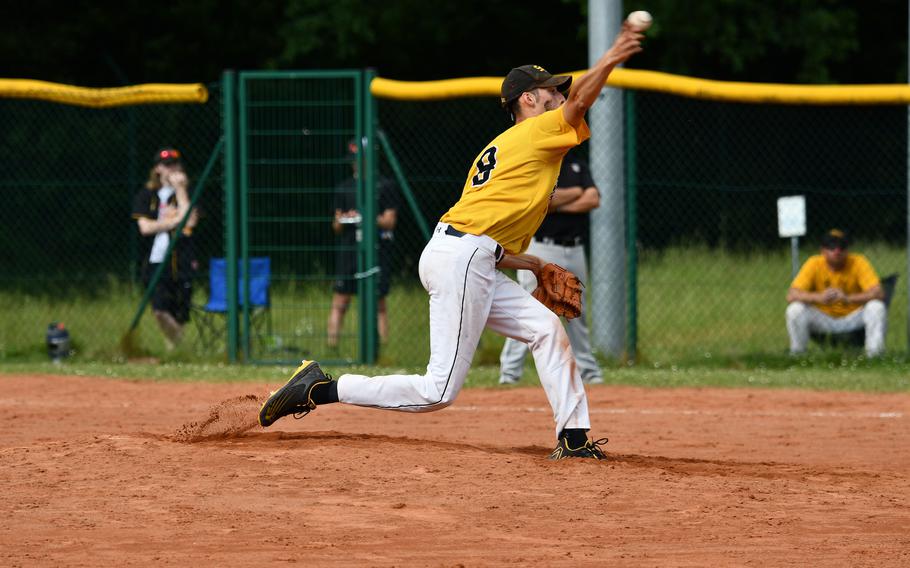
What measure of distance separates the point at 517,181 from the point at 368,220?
5.57m

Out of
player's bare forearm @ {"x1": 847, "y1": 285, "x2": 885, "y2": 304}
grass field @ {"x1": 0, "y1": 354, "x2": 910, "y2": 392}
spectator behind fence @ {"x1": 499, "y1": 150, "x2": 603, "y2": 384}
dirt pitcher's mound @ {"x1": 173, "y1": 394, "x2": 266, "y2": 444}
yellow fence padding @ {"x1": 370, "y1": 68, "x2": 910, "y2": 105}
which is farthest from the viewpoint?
player's bare forearm @ {"x1": 847, "y1": 285, "x2": 885, "y2": 304}

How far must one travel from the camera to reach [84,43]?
25672mm

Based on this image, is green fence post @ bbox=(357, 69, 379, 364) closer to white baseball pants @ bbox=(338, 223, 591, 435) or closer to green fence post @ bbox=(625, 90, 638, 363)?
green fence post @ bbox=(625, 90, 638, 363)

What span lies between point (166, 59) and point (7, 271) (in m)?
12.6

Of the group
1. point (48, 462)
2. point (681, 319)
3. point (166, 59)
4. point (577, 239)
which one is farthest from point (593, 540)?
point (166, 59)

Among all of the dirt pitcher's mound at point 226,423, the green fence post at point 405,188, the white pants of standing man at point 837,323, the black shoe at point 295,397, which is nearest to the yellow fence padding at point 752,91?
the green fence post at point 405,188

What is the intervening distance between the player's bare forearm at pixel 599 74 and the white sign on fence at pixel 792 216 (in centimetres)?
694

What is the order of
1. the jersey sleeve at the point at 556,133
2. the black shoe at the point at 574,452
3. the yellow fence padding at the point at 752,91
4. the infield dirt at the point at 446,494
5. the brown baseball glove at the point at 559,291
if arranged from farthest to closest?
the yellow fence padding at the point at 752,91, the brown baseball glove at the point at 559,291, the black shoe at the point at 574,452, the jersey sleeve at the point at 556,133, the infield dirt at the point at 446,494

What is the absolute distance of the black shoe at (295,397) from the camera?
7391mm

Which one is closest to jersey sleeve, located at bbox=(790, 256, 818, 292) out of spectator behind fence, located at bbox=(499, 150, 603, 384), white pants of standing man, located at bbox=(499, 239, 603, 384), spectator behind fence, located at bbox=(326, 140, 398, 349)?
white pants of standing man, located at bbox=(499, 239, 603, 384)

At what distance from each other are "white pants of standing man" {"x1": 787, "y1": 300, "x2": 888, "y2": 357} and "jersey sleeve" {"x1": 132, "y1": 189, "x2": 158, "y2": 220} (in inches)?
235

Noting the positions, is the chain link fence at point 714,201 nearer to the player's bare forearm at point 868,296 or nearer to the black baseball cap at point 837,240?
the black baseball cap at point 837,240

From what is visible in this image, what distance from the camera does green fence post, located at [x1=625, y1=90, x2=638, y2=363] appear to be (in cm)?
1249

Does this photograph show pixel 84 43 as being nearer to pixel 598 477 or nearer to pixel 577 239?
pixel 577 239
